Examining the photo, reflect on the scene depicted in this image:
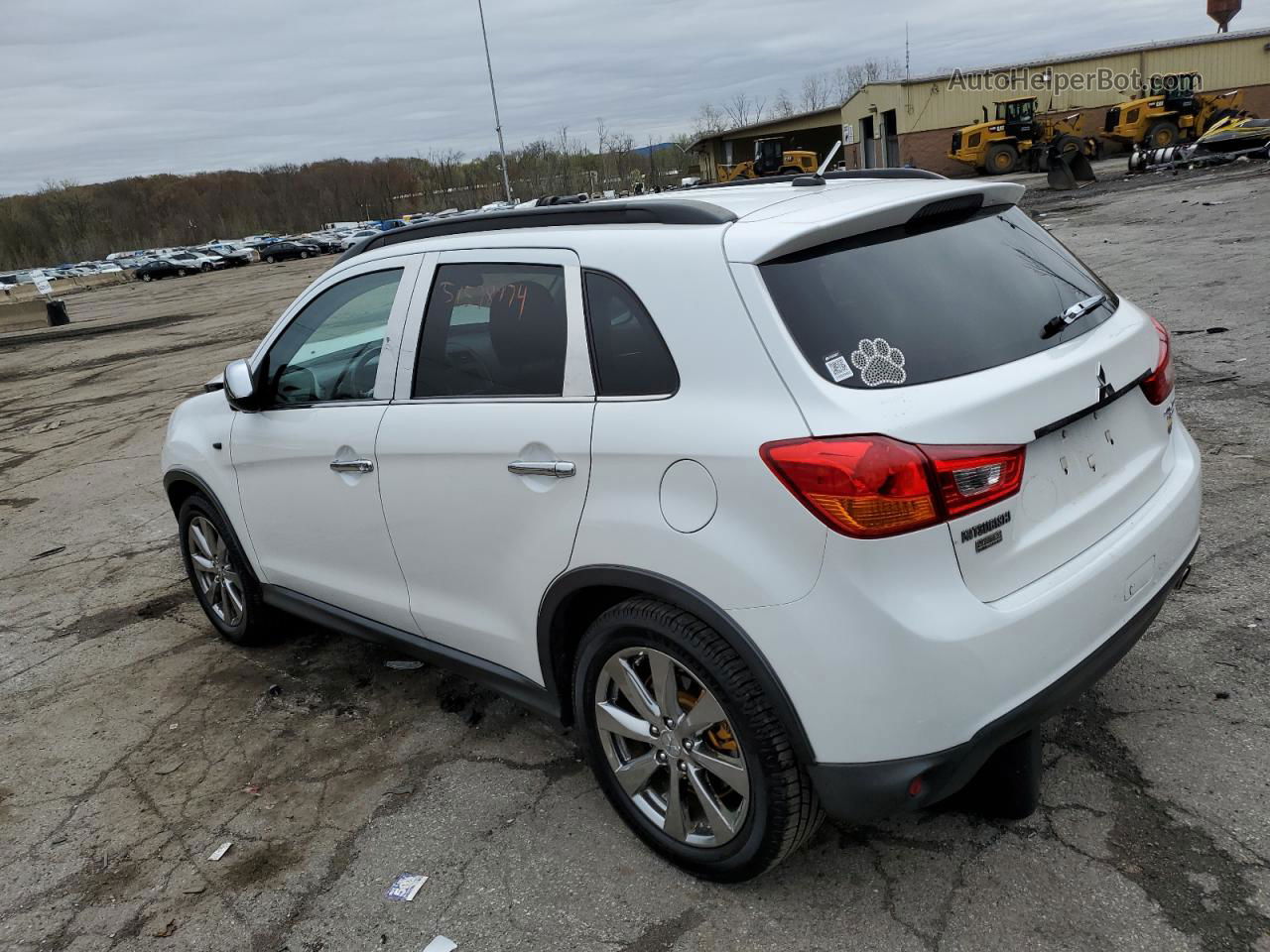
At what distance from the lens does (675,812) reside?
9.26 feet

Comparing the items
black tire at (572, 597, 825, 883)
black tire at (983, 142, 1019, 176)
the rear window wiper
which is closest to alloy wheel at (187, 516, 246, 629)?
black tire at (572, 597, 825, 883)

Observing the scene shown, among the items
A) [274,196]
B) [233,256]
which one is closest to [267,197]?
[274,196]

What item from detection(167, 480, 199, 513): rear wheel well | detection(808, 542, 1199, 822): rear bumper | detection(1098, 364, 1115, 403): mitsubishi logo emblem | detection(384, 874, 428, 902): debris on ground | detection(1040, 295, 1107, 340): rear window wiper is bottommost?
detection(384, 874, 428, 902): debris on ground

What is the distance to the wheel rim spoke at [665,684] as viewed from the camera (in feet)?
8.73

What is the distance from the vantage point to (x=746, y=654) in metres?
2.40

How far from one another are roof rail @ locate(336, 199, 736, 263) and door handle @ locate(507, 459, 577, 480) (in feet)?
2.38

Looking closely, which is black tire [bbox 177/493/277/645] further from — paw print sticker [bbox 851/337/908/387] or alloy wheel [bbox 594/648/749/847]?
paw print sticker [bbox 851/337/908/387]

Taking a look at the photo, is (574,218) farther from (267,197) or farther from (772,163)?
(267,197)

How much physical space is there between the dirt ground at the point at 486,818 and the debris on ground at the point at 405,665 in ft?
0.16

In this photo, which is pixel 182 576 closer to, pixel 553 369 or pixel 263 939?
pixel 263 939

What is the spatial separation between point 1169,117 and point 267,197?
123550mm

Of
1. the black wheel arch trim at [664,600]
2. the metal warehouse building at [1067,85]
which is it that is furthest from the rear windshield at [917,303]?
the metal warehouse building at [1067,85]

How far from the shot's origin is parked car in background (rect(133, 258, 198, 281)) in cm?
6206

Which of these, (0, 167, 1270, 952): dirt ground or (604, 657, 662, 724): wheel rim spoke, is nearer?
(0, 167, 1270, 952): dirt ground
